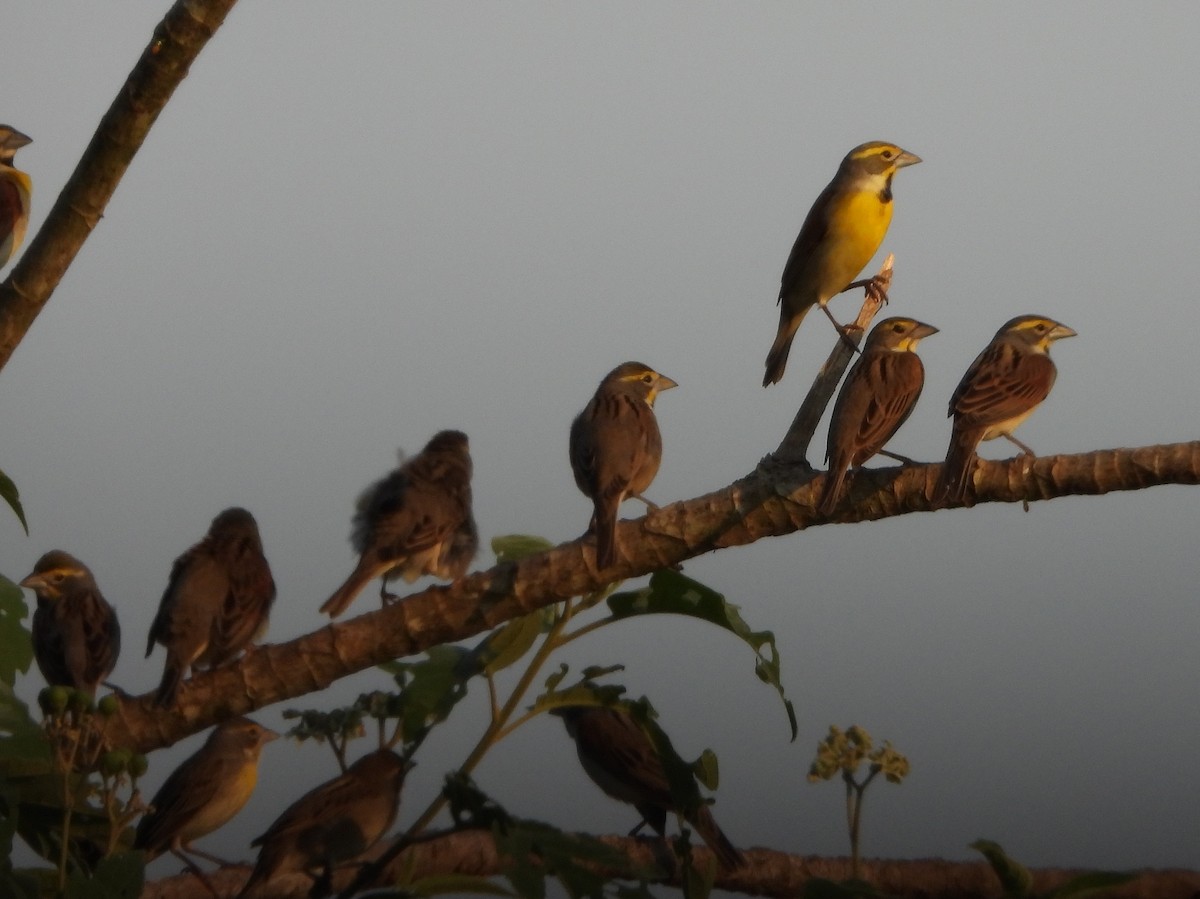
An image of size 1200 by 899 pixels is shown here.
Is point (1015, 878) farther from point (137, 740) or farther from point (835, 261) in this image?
point (835, 261)

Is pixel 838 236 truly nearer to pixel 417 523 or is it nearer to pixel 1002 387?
pixel 1002 387

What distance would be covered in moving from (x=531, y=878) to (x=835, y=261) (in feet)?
18.4

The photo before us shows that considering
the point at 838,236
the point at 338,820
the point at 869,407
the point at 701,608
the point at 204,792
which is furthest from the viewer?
the point at 838,236

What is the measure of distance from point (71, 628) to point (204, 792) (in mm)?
840

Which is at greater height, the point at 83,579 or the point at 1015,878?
the point at 83,579

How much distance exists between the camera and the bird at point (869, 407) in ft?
16.1

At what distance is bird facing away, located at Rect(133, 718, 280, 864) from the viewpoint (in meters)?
5.81

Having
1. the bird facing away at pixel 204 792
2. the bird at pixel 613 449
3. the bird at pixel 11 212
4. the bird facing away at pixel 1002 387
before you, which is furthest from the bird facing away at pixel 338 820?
the bird at pixel 11 212

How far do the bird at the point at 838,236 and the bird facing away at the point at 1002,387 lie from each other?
1.34m

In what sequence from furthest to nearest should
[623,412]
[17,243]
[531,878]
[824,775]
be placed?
[17,243], [623,412], [824,775], [531,878]

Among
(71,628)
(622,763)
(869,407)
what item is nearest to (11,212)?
(71,628)

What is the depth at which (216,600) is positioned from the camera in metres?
5.50

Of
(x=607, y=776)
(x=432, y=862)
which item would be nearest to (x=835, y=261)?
(x=607, y=776)

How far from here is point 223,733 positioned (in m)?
6.29
